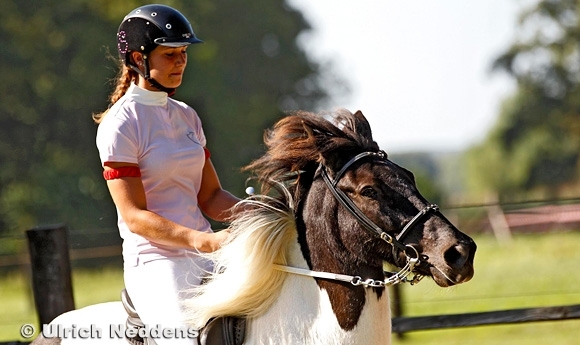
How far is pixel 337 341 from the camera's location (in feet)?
11.6

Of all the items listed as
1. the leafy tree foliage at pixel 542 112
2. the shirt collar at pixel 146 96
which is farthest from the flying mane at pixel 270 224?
the leafy tree foliage at pixel 542 112

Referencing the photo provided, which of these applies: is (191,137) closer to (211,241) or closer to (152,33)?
(152,33)

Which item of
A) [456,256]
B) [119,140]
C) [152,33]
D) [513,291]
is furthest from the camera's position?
[513,291]

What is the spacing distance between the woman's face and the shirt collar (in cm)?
4

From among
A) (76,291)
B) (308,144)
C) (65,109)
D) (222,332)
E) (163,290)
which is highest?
(308,144)

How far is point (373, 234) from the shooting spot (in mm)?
3479

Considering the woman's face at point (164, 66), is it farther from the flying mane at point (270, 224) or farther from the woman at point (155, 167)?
the flying mane at point (270, 224)

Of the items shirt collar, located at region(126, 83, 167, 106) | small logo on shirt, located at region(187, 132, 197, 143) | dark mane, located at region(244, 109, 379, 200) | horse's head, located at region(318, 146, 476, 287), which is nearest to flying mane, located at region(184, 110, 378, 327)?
dark mane, located at region(244, 109, 379, 200)

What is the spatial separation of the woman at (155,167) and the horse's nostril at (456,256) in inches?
33.5

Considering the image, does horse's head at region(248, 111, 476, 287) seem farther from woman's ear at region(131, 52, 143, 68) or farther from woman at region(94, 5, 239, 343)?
woman's ear at region(131, 52, 143, 68)

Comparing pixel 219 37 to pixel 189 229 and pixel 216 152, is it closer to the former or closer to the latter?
pixel 216 152

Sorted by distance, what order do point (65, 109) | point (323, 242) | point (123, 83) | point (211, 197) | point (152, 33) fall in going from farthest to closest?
point (65, 109) < point (211, 197) < point (123, 83) < point (152, 33) < point (323, 242)

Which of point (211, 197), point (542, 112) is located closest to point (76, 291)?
point (211, 197)

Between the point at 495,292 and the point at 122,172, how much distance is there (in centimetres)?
1145
